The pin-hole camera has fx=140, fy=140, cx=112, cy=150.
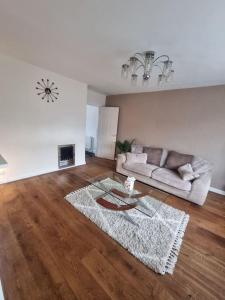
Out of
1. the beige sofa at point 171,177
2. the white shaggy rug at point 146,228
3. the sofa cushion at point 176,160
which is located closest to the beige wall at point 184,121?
the sofa cushion at point 176,160

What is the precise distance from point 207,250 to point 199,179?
4.09 ft

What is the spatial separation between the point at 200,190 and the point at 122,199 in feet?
4.87

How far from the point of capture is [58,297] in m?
1.14

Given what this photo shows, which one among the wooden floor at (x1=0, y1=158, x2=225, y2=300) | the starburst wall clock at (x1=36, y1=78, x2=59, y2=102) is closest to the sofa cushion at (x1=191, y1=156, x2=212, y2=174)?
the wooden floor at (x1=0, y1=158, x2=225, y2=300)

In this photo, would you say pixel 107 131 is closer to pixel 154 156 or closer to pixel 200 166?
pixel 154 156

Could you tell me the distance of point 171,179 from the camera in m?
2.82

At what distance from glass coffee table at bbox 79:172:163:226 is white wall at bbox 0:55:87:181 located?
1641 millimetres

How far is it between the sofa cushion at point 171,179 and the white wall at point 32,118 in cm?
238

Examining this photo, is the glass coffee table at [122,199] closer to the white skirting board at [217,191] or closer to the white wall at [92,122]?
the white skirting board at [217,191]

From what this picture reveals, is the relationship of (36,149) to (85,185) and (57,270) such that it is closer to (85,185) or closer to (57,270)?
(85,185)

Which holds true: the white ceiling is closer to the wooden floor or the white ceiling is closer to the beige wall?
the beige wall

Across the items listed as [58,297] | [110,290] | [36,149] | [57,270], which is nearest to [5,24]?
[36,149]

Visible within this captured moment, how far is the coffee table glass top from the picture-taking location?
2065mm

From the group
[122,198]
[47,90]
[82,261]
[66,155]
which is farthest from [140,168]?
[47,90]
